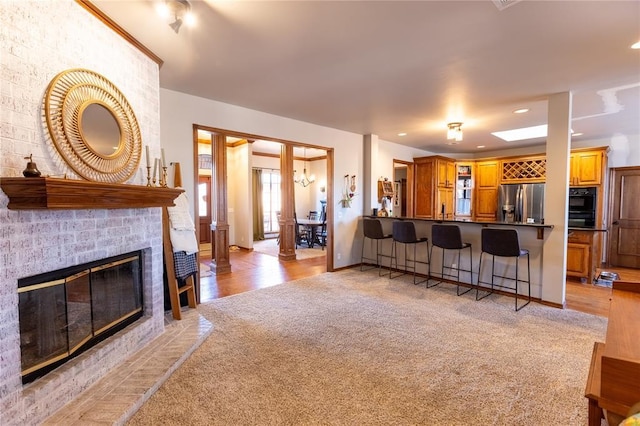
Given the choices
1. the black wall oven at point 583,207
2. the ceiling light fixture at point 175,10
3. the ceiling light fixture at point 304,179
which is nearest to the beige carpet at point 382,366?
the ceiling light fixture at point 175,10

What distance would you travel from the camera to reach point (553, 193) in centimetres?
379

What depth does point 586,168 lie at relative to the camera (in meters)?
5.80

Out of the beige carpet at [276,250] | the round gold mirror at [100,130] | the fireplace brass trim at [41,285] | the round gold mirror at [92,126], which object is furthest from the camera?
the beige carpet at [276,250]

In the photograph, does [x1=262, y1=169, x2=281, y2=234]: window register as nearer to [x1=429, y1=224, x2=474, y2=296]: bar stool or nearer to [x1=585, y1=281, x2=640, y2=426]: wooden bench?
[x1=429, y1=224, x2=474, y2=296]: bar stool

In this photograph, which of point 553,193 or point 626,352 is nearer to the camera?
point 626,352

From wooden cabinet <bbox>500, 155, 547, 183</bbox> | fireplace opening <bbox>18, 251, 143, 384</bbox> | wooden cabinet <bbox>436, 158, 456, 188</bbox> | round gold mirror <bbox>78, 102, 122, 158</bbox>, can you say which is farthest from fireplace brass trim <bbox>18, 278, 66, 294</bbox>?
wooden cabinet <bbox>500, 155, 547, 183</bbox>

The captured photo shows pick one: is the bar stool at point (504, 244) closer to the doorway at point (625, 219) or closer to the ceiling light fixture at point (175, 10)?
the doorway at point (625, 219)

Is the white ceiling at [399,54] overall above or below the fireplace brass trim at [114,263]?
above

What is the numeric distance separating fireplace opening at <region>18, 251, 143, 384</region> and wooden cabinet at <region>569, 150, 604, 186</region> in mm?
7290

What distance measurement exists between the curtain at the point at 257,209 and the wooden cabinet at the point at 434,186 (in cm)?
456

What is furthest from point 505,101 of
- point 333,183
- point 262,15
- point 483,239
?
point 262,15

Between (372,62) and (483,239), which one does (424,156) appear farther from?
(372,62)

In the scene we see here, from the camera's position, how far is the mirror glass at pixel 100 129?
2.06 metres

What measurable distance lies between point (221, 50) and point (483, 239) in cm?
368
